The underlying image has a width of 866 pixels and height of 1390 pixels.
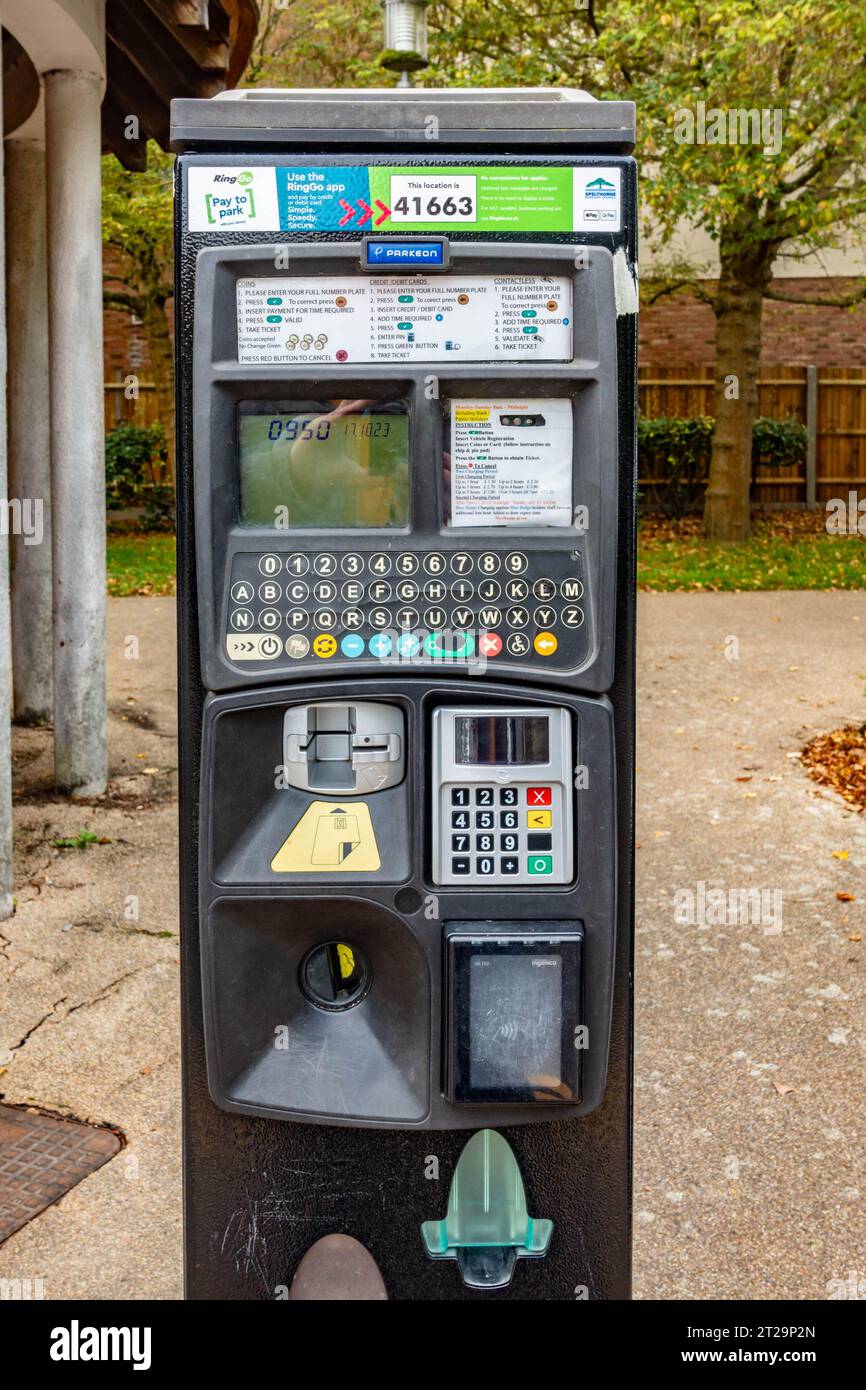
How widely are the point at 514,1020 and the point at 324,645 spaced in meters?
0.62

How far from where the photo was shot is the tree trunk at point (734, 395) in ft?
47.3

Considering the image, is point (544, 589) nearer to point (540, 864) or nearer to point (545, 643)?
point (545, 643)

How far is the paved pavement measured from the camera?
2955 mm

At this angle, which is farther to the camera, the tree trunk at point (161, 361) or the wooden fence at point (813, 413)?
the wooden fence at point (813, 413)

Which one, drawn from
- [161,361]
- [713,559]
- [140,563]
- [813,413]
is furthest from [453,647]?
[813,413]

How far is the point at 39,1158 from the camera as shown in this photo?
3270 mm

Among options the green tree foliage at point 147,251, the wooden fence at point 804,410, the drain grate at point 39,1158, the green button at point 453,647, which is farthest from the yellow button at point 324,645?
the wooden fence at point 804,410

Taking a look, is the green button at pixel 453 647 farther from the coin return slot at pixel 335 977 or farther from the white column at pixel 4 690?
the white column at pixel 4 690

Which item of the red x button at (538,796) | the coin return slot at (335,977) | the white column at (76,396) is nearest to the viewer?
the red x button at (538,796)

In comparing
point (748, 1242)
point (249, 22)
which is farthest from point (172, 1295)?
point (249, 22)

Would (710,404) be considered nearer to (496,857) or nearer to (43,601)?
(43,601)

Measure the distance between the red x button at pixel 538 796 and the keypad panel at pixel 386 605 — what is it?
20 cm

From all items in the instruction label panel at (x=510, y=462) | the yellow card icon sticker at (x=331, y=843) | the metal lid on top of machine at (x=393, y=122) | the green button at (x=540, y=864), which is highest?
the metal lid on top of machine at (x=393, y=122)

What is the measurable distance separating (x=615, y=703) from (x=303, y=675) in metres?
0.47
